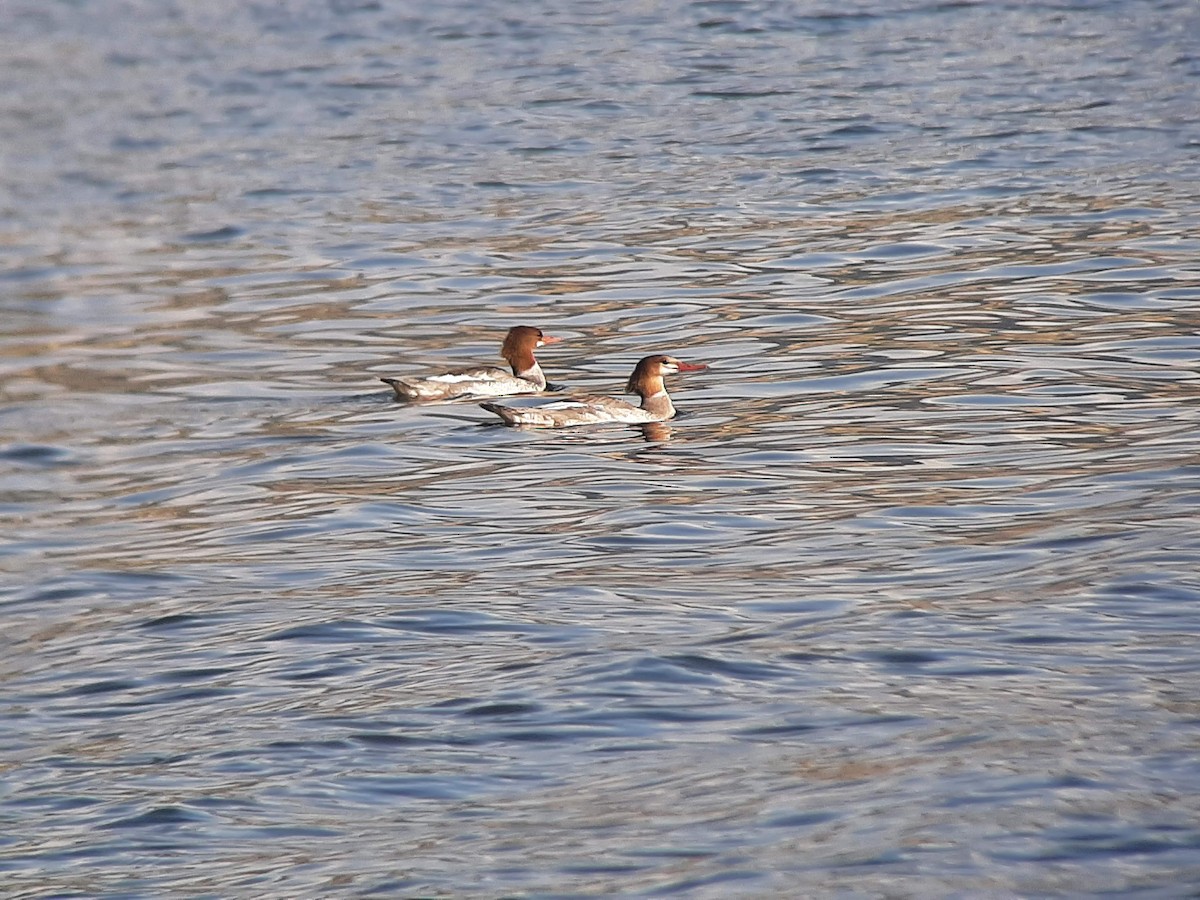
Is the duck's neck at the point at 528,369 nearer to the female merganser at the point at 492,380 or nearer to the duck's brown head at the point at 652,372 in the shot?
the female merganser at the point at 492,380

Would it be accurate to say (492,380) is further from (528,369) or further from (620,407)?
(620,407)

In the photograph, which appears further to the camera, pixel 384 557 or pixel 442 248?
pixel 442 248

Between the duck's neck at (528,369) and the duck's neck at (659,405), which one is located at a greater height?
the duck's neck at (528,369)

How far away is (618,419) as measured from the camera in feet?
49.4

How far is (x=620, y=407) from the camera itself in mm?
15047

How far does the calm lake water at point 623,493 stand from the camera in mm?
7730

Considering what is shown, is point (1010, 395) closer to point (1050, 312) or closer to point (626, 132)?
point (1050, 312)

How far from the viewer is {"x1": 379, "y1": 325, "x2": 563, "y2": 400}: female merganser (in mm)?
15562

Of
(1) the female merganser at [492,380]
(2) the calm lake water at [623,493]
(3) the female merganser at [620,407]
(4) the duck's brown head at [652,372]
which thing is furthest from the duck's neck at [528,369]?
(4) the duck's brown head at [652,372]

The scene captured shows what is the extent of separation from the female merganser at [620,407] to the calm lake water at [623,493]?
0.17m

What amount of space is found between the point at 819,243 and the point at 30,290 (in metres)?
8.39

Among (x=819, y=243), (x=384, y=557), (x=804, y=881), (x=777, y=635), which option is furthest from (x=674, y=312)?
(x=804, y=881)

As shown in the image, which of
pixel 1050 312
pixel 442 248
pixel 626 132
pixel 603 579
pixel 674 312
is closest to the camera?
pixel 603 579

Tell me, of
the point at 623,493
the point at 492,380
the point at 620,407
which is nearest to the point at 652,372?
the point at 620,407
